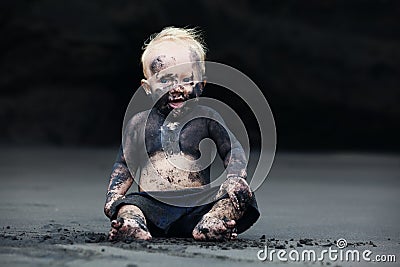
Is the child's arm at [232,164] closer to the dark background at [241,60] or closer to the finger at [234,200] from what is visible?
the finger at [234,200]

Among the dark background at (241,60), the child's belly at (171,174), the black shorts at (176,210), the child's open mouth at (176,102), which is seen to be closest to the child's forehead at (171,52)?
the child's open mouth at (176,102)

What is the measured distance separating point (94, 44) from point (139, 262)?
265 inches

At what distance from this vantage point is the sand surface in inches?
92.6

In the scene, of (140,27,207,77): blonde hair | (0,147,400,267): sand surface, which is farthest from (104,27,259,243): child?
(0,147,400,267): sand surface

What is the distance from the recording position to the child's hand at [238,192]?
269 cm

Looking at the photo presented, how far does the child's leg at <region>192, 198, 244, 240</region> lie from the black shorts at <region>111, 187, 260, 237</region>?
40 millimetres

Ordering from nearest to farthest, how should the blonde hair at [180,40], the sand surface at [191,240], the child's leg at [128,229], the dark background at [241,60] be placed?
the sand surface at [191,240]
the child's leg at [128,229]
the blonde hair at [180,40]
the dark background at [241,60]

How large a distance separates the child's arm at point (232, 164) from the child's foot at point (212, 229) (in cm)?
8

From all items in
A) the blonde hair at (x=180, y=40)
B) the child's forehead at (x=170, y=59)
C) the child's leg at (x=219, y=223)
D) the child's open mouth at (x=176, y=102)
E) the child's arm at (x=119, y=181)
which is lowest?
the child's leg at (x=219, y=223)

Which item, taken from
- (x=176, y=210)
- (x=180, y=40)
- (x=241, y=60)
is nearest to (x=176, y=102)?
(x=180, y=40)

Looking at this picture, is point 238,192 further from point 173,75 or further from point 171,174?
point 173,75

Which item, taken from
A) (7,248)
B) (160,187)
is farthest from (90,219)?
(7,248)

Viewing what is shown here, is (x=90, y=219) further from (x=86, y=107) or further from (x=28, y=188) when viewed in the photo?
(x=86, y=107)

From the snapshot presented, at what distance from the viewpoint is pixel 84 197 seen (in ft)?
14.2
